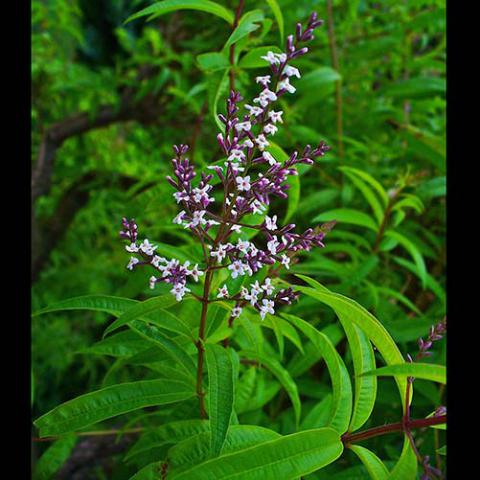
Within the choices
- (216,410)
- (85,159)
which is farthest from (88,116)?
(216,410)

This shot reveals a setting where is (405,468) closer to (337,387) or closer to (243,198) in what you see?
(337,387)

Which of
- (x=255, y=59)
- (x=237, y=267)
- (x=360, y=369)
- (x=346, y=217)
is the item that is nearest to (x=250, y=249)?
(x=237, y=267)

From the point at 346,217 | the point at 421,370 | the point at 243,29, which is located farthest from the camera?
the point at 346,217

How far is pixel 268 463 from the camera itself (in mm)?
389

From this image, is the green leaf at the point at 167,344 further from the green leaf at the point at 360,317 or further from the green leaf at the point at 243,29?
the green leaf at the point at 243,29

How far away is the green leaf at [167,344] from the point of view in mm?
465

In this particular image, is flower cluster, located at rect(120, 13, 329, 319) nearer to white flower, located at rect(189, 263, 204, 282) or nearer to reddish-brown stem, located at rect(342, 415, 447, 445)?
white flower, located at rect(189, 263, 204, 282)

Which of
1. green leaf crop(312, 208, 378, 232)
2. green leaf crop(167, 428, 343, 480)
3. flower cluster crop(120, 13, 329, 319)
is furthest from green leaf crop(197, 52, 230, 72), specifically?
green leaf crop(167, 428, 343, 480)

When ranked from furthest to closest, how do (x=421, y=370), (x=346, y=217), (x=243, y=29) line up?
(x=346, y=217) → (x=243, y=29) → (x=421, y=370)

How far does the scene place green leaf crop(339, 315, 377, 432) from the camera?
1.44 feet

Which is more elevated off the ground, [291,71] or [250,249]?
[291,71]

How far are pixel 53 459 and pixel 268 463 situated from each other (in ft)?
0.93

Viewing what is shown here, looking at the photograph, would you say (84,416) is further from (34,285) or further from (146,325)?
(34,285)

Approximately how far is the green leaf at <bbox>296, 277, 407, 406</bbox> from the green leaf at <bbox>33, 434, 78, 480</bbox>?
304mm
